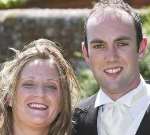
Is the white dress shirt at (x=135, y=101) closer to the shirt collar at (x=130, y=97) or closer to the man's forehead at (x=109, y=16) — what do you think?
the shirt collar at (x=130, y=97)

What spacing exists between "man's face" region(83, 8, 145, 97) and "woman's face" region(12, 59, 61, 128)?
0.32 meters

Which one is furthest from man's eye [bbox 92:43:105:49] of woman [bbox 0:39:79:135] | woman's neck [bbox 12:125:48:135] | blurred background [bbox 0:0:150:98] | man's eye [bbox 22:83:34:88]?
blurred background [bbox 0:0:150:98]

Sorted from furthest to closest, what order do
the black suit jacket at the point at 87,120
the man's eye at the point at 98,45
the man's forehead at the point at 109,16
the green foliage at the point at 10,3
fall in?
the green foliage at the point at 10,3 → the man's forehead at the point at 109,16 → the man's eye at the point at 98,45 → the black suit jacket at the point at 87,120

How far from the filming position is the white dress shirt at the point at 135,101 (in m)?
3.97

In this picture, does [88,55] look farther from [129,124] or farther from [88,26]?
[129,124]

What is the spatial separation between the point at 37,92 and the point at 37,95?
0.07ft

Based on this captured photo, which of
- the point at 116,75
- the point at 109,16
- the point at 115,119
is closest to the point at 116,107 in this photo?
the point at 115,119

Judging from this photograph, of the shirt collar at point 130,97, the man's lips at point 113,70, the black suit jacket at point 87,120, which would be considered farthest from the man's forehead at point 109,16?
the black suit jacket at point 87,120

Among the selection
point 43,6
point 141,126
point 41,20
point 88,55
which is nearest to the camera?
point 141,126

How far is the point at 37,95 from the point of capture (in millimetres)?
3973

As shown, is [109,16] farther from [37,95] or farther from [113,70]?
[37,95]

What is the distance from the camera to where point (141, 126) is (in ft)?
12.9

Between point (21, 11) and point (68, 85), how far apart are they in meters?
5.45

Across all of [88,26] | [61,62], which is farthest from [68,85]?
[88,26]
